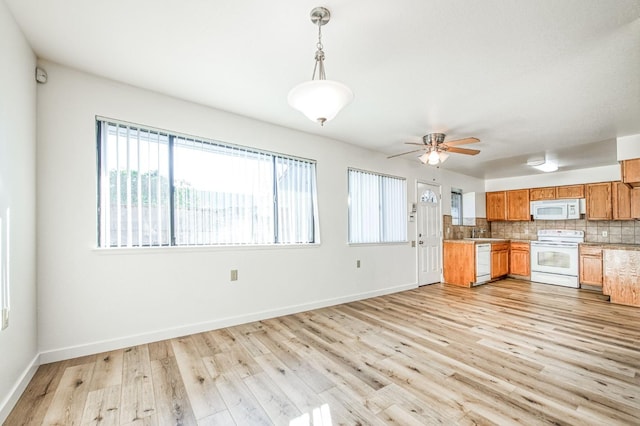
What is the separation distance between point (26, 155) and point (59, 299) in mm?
1200

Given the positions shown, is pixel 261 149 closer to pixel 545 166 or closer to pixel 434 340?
pixel 434 340

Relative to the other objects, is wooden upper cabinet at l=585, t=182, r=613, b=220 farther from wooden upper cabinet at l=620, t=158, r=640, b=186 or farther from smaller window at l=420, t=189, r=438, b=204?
smaller window at l=420, t=189, r=438, b=204

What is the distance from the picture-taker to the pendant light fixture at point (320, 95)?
160 centimetres

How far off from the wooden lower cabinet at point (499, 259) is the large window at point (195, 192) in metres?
4.34

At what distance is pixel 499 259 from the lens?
6172 mm

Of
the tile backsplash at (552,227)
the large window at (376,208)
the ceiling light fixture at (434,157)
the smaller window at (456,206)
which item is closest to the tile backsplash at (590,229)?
the tile backsplash at (552,227)

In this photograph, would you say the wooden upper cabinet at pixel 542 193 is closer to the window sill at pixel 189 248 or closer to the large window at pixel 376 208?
the large window at pixel 376 208

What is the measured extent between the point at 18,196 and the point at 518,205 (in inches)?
327

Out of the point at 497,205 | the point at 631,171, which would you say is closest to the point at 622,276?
the point at 631,171

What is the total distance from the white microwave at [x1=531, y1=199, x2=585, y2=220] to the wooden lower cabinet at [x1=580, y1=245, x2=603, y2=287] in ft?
2.94

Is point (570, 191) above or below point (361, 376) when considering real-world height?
above

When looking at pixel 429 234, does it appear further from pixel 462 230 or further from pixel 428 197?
pixel 462 230

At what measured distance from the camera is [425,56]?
2154mm

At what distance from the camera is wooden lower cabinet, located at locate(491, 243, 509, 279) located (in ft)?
19.6
